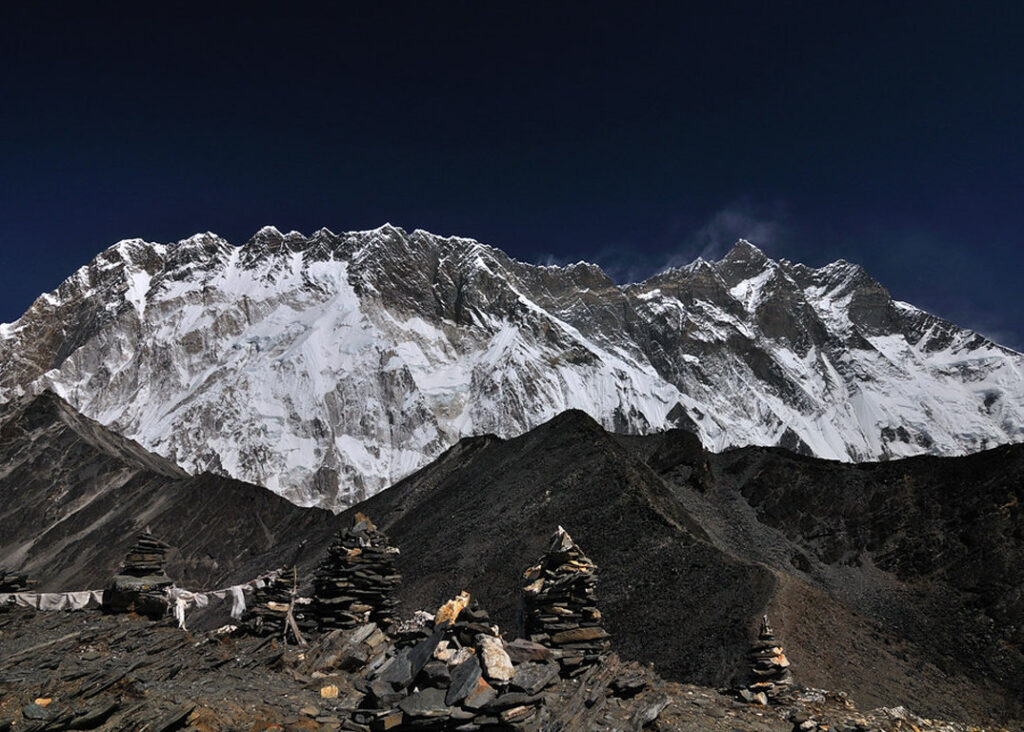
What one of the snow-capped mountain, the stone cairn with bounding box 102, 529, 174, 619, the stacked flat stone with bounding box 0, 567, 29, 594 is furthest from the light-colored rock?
the snow-capped mountain

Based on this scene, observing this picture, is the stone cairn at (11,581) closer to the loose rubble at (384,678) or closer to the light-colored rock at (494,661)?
the loose rubble at (384,678)

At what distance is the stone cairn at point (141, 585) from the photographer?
17.9 meters

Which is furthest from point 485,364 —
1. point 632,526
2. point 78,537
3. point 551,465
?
point 632,526

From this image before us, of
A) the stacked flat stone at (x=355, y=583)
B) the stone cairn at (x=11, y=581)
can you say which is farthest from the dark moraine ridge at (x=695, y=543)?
the stone cairn at (x=11, y=581)

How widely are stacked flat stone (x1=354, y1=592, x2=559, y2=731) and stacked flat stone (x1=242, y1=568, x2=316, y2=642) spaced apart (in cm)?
749

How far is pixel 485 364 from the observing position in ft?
582

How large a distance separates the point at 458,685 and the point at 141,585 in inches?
586

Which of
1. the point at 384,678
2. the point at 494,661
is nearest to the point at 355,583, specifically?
the point at 384,678

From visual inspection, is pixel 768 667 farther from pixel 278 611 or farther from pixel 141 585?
pixel 141 585

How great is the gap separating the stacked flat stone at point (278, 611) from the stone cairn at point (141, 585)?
115 inches

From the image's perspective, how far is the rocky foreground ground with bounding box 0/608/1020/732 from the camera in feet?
29.8

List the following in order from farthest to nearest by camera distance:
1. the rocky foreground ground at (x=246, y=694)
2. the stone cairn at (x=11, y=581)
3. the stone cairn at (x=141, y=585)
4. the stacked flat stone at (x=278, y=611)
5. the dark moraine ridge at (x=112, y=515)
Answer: the dark moraine ridge at (x=112, y=515) → the stone cairn at (x=11, y=581) → the stone cairn at (x=141, y=585) → the stacked flat stone at (x=278, y=611) → the rocky foreground ground at (x=246, y=694)

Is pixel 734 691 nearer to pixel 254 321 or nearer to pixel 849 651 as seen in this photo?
pixel 849 651

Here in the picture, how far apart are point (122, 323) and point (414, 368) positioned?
82.2 meters
